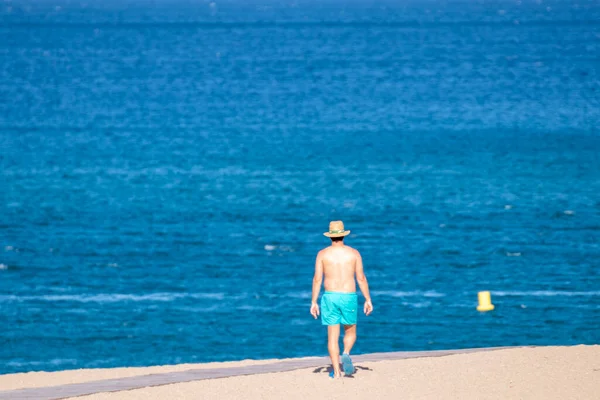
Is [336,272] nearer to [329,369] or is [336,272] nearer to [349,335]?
[349,335]

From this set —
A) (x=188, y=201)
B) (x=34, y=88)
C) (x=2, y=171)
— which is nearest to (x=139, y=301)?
(x=188, y=201)

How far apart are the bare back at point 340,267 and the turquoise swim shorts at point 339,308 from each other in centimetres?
→ 7

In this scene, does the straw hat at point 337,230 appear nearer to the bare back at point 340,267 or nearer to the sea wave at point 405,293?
the bare back at point 340,267

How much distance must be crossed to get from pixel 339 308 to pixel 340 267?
46 cm

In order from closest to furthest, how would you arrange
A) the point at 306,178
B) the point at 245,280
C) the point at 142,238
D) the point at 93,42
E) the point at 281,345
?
1. the point at 281,345
2. the point at 245,280
3. the point at 142,238
4. the point at 306,178
5. the point at 93,42

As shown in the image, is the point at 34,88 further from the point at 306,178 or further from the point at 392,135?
the point at 306,178

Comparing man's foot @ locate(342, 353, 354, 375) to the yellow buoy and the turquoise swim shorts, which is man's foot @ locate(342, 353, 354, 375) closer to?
the turquoise swim shorts

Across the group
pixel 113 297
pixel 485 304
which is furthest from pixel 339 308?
pixel 113 297

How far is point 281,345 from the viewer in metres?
27.3

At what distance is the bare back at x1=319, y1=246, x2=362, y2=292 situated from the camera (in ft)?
41.8

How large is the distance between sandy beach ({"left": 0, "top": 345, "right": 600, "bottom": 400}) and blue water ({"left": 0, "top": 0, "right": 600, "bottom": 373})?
41.7 feet

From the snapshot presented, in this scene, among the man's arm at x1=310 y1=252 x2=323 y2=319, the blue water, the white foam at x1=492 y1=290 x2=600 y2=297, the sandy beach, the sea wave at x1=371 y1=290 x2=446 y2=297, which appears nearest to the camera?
the sandy beach

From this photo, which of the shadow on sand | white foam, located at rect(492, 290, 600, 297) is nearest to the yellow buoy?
white foam, located at rect(492, 290, 600, 297)

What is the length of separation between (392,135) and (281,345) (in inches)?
1820
